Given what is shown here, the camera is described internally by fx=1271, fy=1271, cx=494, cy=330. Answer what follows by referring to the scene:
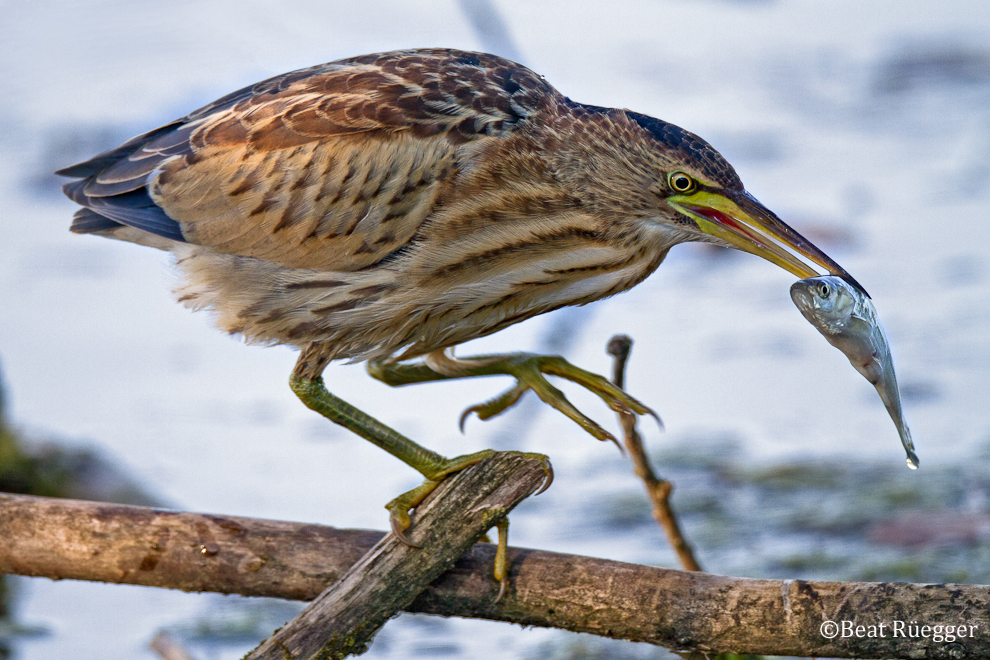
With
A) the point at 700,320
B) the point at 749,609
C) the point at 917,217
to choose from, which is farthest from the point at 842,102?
the point at 749,609

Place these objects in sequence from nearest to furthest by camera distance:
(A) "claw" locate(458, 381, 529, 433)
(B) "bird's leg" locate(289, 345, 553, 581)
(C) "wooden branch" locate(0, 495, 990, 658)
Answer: (C) "wooden branch" locate(0, 495, 990, 658)
(B) "bird's leg" locate(289, 345, 553, 581)
(A) "claw" locate(458, 381, 529, 433)

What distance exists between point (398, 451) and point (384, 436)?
5cm

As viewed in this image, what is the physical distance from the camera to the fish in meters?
2.36

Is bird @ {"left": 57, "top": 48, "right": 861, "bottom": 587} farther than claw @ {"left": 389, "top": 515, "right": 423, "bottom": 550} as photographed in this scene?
Yes

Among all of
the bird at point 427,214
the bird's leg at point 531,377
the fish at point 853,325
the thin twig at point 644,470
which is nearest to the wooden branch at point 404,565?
the bird at point 427,214

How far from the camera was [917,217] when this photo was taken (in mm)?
6059

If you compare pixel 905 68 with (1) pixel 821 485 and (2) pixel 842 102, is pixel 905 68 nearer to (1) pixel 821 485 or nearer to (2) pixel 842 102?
(2) pixel 842 102

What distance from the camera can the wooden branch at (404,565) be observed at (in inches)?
94.4

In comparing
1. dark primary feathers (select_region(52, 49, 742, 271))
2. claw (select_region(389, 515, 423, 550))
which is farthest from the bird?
claw (select_region(389, 515, 423, 550))

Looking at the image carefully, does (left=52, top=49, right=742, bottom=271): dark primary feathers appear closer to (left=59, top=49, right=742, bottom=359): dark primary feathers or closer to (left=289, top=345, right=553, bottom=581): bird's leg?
(left=59, top=49, right=742, bottom=359): dark primary feathers

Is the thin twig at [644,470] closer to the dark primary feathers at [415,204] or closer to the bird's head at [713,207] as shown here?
the dark primary feathers at [415,204]

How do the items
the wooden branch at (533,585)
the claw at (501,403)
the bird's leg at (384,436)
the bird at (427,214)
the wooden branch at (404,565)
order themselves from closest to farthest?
the wooden branch at (533,585), the wooden branch at (404,565), the bird's leg at (384,436), the bird at (427,214), the claw at (501,403)

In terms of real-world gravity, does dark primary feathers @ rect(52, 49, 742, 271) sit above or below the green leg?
above

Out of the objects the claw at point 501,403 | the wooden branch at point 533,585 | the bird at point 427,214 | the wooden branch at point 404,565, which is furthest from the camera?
the claw at point 501,403
